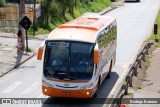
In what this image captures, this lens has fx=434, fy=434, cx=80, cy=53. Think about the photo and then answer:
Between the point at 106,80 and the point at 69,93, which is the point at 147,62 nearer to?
the point at 106,80

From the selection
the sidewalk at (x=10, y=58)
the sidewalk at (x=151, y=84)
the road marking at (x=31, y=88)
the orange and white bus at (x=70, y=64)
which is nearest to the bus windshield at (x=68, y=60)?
the orange and white bus at (x=70, y=64)

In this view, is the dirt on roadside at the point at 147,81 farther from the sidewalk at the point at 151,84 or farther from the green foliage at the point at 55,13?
the green foliage at the point at 55,13

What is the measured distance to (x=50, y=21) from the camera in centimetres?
4284

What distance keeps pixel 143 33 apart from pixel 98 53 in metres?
24.7

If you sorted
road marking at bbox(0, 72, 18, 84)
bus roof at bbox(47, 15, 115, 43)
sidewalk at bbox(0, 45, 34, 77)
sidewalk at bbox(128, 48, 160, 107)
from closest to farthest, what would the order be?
bus roof at bbox(47, 15, 115, 43)
sidewalk at bbox(128, 48, 160, 107)
road marking at bbox(0, 72, 18, 84)
sidewalk at bbox(0, 45, 34, 77)

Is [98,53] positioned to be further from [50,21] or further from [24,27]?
[50,21]

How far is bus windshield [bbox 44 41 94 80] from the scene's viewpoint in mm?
18453

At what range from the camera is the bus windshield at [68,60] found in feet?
60.5

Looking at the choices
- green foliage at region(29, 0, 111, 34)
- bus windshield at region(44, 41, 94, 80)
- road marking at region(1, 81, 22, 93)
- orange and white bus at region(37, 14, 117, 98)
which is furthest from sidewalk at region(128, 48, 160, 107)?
green foliage at region(29, 0, 111, 34)

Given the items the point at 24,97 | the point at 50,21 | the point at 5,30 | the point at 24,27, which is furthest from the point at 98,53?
the point at 50,21

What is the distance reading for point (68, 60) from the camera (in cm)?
1848

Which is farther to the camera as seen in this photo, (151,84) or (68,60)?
(151,84)

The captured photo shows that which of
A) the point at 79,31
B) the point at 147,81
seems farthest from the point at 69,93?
the point at 147,81

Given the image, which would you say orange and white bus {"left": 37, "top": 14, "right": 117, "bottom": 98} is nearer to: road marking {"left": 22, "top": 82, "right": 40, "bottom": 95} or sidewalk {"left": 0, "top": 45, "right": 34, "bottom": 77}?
road marking {"left": 22, "top": 82, "right": 40, "bottom": 95}
